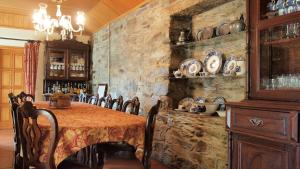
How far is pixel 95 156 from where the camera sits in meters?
2.54

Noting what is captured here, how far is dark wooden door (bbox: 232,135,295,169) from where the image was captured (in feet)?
5.44

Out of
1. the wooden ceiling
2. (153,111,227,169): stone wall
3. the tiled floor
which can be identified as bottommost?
the tiled floor

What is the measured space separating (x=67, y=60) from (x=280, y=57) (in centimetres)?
599

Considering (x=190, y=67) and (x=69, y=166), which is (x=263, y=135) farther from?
(x=190, y=67)

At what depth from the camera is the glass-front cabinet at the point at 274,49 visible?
6.00 ft

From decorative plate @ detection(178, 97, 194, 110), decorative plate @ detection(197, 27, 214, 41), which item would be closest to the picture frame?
decorative plate @ detection(178, 97, 194, 110)

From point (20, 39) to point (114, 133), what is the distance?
18.2 ft

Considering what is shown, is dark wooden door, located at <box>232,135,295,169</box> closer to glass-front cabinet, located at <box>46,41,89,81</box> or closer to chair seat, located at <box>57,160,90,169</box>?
chair seat, located at <box>57,160,90,169</box>

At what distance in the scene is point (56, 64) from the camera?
23.1 feet

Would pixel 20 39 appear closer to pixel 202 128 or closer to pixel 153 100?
pixel 153 100

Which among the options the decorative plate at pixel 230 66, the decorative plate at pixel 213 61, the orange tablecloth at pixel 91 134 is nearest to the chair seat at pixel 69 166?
the orange tablecloth at pixel 91 134

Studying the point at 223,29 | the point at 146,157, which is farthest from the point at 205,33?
the point at 146,157

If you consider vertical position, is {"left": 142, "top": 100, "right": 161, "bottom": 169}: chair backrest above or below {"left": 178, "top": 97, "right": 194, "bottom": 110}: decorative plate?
below

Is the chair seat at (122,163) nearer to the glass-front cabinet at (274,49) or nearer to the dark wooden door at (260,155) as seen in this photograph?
the dark wooden door at (260,155)
